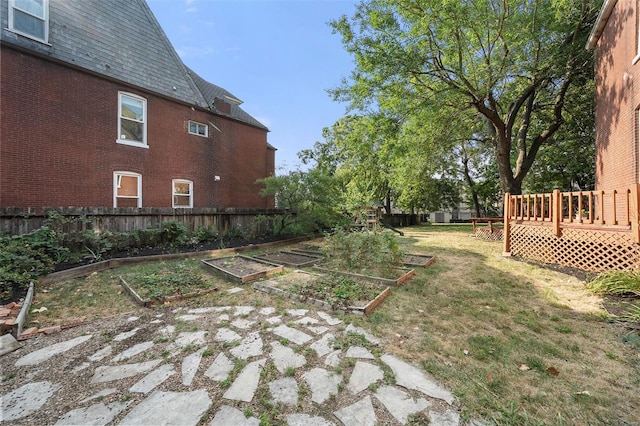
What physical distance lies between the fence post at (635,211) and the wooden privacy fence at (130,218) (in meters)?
9.23

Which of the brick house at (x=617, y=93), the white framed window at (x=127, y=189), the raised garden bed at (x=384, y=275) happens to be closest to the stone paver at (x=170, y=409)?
the raised garden bed at (x=384, y=275)

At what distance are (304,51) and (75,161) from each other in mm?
9045

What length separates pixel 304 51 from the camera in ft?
34.0

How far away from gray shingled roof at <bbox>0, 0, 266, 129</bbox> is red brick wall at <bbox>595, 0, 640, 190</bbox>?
566 inches

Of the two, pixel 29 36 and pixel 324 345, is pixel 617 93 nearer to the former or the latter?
pixel 324 345

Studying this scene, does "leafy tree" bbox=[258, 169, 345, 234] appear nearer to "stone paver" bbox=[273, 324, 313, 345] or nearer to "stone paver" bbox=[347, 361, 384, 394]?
"stone paver" bbox=[273, 324, 313, 345]

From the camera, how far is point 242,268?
550cm

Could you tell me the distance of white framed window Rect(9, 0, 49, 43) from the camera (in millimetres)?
7418

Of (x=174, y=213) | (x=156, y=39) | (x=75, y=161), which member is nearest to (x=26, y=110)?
(x=75, y=161)

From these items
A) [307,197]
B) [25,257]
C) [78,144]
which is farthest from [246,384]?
[78,144]

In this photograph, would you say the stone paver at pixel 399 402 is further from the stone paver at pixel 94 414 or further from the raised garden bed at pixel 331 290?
the stone paver at pixel 94 414

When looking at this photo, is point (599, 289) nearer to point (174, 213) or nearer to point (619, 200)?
point (619, 200)

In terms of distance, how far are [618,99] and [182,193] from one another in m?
15.2

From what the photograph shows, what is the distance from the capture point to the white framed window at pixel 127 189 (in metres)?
9.21
